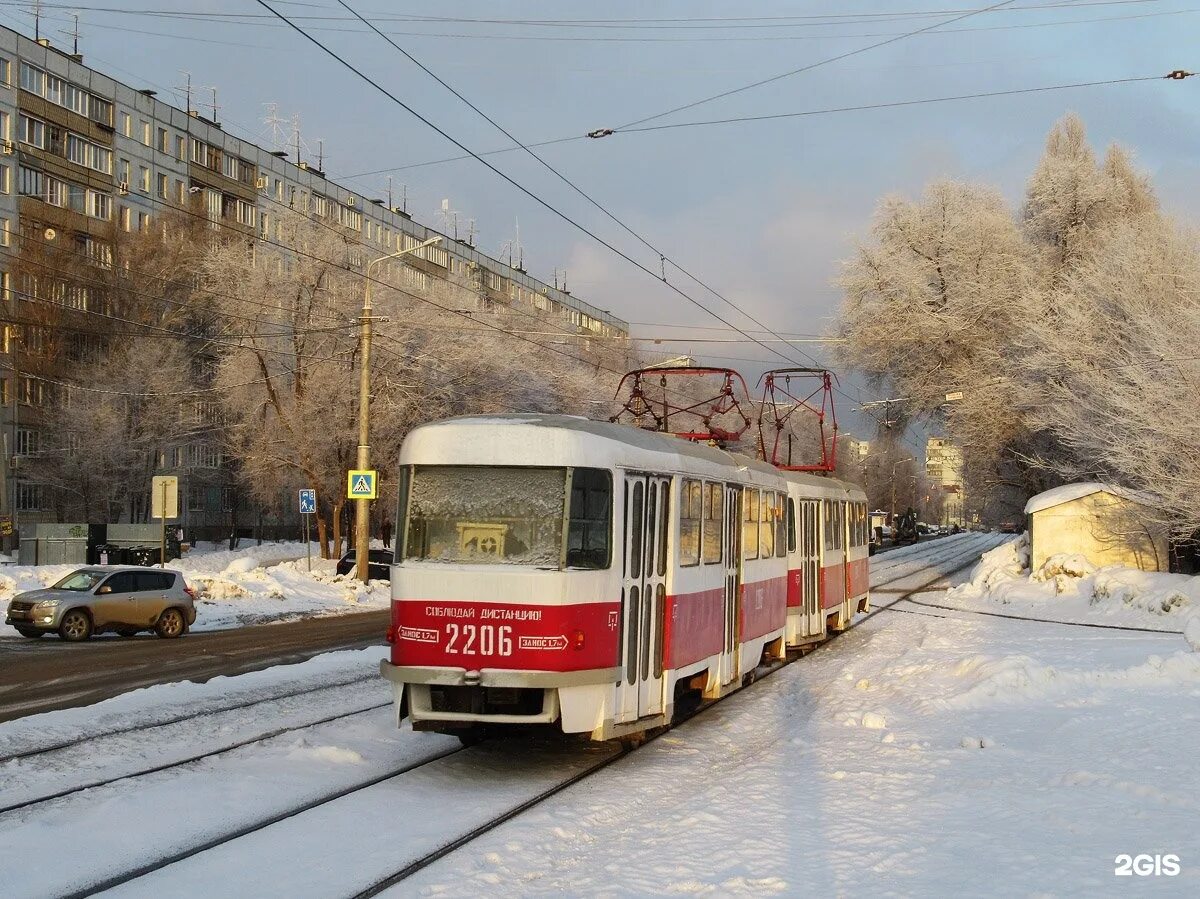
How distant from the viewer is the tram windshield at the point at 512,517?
1017cm

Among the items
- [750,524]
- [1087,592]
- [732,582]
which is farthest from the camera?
[1087,592]

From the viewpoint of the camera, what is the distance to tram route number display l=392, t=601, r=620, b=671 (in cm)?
992

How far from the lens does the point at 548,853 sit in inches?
311

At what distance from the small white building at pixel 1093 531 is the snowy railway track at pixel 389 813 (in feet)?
78.0

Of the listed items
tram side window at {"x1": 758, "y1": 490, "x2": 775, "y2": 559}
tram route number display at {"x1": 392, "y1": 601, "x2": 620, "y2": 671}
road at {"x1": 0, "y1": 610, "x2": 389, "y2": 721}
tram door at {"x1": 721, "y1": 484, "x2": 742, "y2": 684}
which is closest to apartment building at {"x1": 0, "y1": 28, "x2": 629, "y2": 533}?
road at {"x1": 0, "y1": 610, "x2": 389, "y2": 721}

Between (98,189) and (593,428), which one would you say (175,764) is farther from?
(98,189)

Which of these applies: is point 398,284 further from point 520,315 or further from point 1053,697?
point 1053,697

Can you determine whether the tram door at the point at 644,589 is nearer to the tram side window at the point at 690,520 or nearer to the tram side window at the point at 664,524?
the tram side window at the point at 664,524

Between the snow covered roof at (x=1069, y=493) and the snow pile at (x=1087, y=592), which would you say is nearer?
the snow pile at (x=1087, y=592)

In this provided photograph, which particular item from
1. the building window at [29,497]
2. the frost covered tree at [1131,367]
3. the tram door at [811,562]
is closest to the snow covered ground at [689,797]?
the tram door at [811,562]

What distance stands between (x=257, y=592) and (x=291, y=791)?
82.9 feet

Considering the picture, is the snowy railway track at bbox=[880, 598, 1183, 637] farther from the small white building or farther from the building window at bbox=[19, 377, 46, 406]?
the building window at bbox=[19, 377, 46, 406]

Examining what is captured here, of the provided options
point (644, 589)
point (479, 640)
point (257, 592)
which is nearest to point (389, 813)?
point (479, 640)

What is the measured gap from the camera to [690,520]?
492 inches
